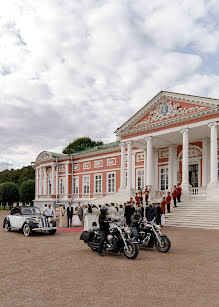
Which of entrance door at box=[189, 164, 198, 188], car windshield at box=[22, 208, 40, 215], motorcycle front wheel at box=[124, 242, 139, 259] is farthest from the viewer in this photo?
entrance door at box=[189, 164, 198, 188]

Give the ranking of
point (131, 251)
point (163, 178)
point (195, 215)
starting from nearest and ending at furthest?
point (131, 251) < point (195, 215) < point (163, 178)

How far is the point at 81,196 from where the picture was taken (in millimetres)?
34656

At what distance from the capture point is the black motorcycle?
29.5 feet

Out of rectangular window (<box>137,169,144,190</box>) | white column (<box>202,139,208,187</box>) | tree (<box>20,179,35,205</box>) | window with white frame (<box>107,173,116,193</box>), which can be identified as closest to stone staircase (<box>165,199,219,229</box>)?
white column (<box>202,139,208,187</box>)

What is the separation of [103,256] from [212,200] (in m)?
11.6

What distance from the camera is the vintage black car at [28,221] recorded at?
43.2 ft

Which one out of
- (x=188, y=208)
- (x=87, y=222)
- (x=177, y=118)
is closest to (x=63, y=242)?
(x=87, y=222)

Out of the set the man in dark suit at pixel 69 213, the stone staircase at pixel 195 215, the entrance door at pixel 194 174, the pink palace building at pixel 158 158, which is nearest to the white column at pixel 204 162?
the pink palace building at pixel 158 158

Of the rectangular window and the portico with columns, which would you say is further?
the rectangular window

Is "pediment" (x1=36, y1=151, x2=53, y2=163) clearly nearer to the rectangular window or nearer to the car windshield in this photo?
the rectangular window

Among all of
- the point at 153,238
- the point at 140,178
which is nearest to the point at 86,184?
the point at 140,178

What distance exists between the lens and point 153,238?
9.38m

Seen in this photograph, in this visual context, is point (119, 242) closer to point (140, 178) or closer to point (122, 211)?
point (122, 211)

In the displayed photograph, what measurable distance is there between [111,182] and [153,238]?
2204 cm
